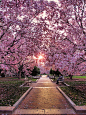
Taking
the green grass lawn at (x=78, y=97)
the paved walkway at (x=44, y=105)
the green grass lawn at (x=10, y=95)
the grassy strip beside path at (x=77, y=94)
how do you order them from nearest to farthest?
the paved walkway at (x=44, y=105) < the green grass lawn at (x=10, y=95) < the green grass lawn at (x=78, y=97) < the grassy strip beside path at (x=77, y=94)

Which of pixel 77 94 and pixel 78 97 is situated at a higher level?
pixel 78 97

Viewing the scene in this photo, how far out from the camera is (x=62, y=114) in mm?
5039

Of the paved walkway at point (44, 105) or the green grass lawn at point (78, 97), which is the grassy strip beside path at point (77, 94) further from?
the paved walkway at point (44, 105)

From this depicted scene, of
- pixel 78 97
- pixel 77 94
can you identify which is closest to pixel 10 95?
pixel 78 97

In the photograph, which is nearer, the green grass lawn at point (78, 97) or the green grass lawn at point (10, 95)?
the green grass lawn at point (10, 95)

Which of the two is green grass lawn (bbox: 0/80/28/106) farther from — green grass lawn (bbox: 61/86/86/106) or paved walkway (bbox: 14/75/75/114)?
green grass lawn (bbox: 61/86/86/106)

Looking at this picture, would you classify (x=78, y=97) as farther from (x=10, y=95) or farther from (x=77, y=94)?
(x=10, y=95)

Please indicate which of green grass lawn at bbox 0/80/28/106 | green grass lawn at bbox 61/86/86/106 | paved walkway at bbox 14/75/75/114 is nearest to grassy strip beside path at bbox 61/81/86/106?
green grass lawn at bbox 61/86/86/106

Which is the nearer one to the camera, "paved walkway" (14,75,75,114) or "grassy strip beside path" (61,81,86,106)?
"paved walkway" (14,75,75,114)

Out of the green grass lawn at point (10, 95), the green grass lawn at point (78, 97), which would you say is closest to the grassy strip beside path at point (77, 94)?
the green grass lawn at point (78, 97)

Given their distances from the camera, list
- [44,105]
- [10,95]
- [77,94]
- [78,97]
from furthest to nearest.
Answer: [77,94]
[10,95]
[78,97]
[44,105]

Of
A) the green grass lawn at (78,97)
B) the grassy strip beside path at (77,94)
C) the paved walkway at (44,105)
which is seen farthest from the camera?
the grassy strip beside path at (77,94)

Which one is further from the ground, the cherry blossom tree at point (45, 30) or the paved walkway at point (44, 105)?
the cherry blossom tree at point (45, 30)

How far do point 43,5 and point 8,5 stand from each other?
2.61 meters
